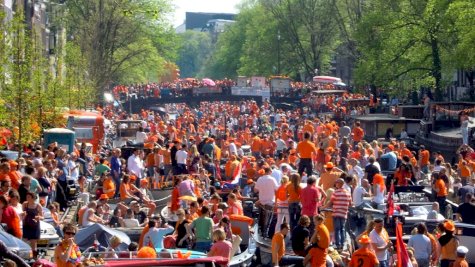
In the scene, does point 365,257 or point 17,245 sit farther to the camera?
point 17,245

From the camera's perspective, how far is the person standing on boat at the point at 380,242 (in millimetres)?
20797

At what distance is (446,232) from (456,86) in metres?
62.7

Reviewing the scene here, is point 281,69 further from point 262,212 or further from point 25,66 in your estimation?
point 262,212

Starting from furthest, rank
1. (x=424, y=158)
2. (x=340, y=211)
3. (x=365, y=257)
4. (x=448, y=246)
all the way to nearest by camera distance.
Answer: (x=424, y=158), (x=340, y=211), (x=448, y=246), (x=365, y=257)

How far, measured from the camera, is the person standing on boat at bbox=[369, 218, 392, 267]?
68.2 ft

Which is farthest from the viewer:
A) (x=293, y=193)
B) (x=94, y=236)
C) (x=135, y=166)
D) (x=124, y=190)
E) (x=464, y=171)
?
(x=464, y=171)

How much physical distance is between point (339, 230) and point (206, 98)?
79861mm

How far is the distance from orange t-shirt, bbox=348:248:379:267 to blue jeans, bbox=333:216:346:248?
4.23m

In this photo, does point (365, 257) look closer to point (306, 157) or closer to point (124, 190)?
point (124, 190)

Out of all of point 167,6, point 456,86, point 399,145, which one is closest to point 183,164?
point 399,145

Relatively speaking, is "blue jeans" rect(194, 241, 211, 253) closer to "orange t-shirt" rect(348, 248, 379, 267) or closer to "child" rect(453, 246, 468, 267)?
"orange t-shirt" rect(348, 248, 379, 267)

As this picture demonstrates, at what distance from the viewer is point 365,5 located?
303ft

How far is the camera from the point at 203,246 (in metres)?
21.4

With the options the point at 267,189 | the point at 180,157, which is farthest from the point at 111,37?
the point at 267,189
